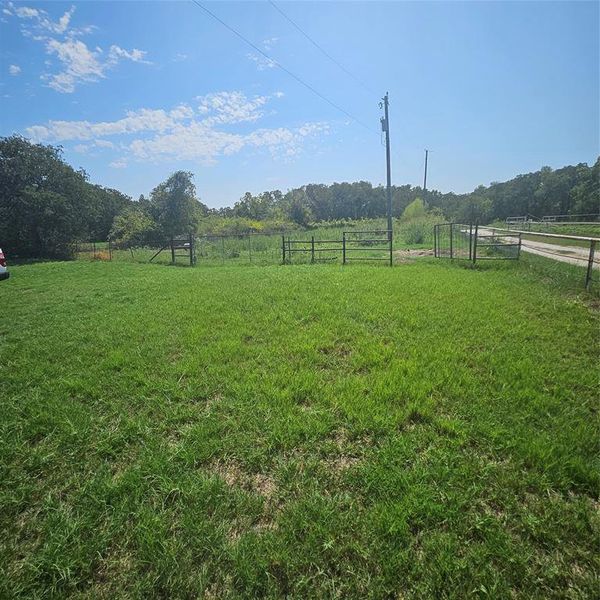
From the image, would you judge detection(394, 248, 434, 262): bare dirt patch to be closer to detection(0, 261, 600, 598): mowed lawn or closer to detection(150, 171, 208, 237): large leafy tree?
detection(0, 261, 600, 598): mowed lawn

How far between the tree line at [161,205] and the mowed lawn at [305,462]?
1273 cm

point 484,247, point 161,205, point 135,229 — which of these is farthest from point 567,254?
point 161,205

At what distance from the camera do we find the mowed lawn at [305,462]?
1761mm

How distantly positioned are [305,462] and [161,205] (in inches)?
1792

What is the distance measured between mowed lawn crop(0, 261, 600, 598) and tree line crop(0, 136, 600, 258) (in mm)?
12734

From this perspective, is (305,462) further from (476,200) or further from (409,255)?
(476,200)

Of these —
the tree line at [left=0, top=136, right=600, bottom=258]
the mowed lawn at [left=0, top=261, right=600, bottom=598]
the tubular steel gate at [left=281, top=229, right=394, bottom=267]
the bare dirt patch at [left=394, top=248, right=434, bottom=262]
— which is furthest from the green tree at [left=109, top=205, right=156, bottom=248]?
the mowed lawn at [left=0, top=261, right=600, bottom=598]

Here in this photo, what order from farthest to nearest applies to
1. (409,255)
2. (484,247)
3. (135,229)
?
(135,229)
(409,255)
(484,247)

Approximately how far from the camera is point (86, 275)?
44.3ft

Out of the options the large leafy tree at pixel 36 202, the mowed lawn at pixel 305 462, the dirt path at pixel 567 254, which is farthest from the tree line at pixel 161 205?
the mowed lawn at pixel 305 462

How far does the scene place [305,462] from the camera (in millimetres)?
2545

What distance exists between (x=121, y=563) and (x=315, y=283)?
783 cm

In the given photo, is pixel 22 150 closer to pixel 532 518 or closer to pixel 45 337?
pixel 45 337

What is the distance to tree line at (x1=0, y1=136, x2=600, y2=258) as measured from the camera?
903 inches
